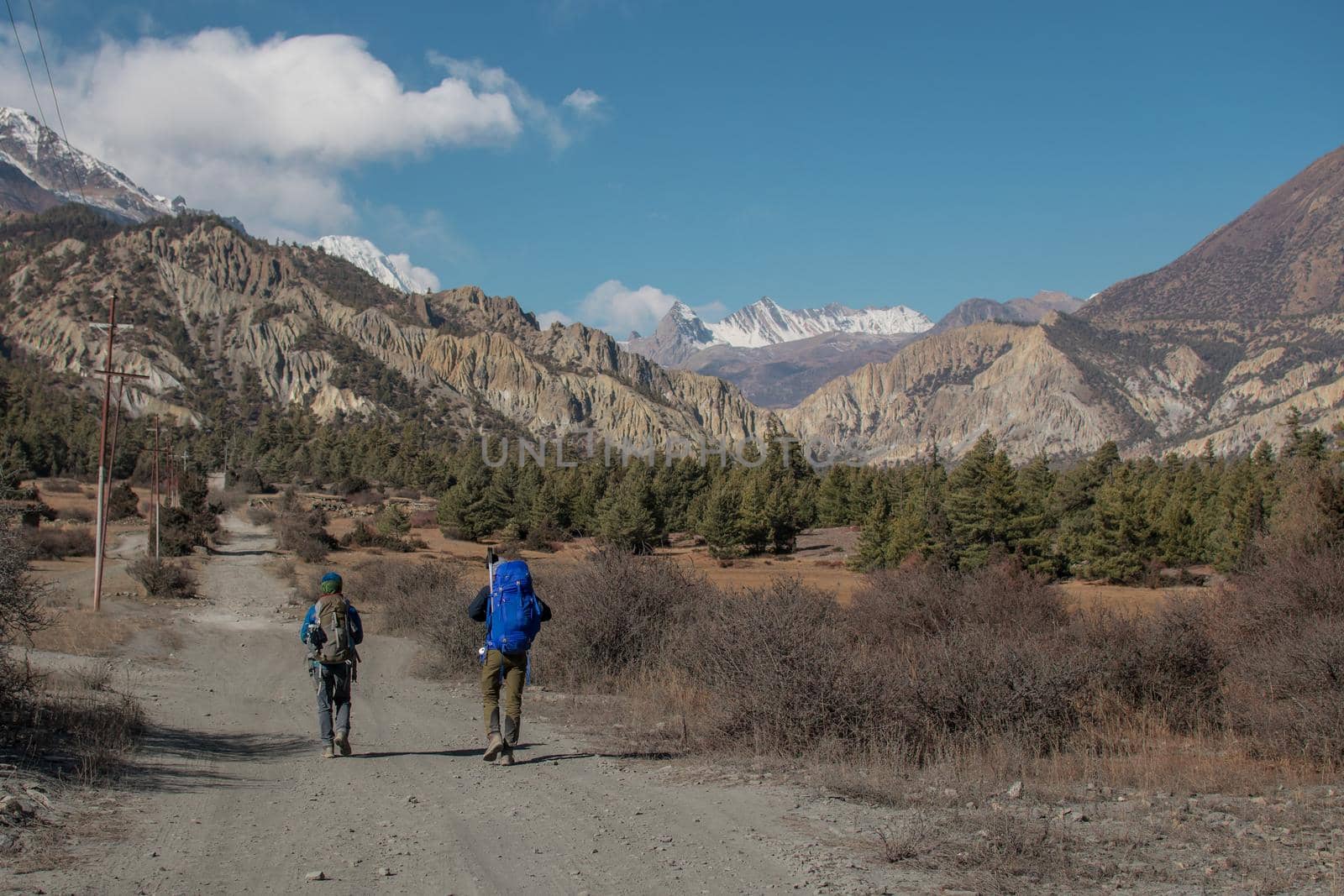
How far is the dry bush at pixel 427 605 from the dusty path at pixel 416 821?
4039mm

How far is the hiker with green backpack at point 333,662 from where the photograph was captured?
8523 millimetres

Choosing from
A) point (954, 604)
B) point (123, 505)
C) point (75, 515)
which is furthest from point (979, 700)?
point (123, 505)

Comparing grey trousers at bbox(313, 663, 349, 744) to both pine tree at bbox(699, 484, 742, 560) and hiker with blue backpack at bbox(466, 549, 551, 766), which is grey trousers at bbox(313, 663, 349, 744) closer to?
hiker with blue backpack at bbox(466, 549, 551, 766)

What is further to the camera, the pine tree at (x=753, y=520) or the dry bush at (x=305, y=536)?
the pine tree at (x=753, y=520)

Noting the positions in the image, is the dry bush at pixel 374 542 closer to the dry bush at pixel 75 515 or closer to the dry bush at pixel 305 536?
the dry bush at pixel 305 536

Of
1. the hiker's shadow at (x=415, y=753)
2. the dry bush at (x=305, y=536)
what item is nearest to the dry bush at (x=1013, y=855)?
the hiker's shadow at (x=415, y=753)

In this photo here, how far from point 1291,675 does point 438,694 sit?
10614 mm

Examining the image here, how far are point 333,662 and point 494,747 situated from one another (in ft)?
5.96

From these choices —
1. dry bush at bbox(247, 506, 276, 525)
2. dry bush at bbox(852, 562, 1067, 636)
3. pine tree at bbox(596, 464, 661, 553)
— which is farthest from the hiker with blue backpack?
dry bush at bbox(247, 506, 276, 525)

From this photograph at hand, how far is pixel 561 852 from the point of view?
552 centimetres

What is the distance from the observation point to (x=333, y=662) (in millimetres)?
8547

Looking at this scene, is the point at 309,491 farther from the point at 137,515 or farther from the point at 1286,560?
the point at 1286,560

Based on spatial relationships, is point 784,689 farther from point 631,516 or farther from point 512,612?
point 631,516

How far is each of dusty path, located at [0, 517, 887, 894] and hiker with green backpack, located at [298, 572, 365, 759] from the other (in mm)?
282
